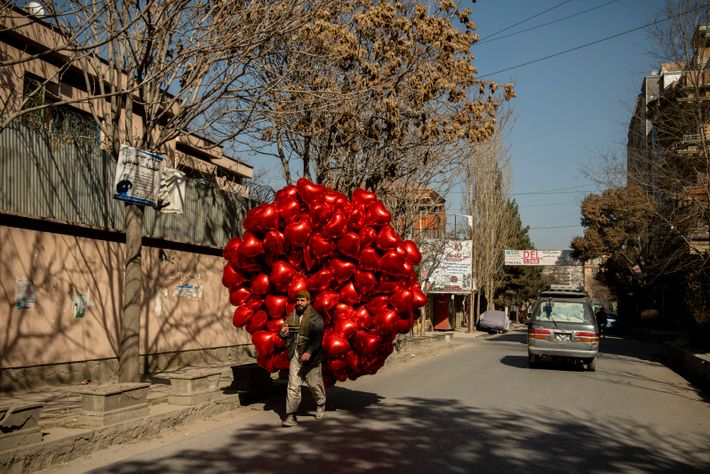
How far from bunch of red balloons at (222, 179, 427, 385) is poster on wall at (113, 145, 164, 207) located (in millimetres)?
1477

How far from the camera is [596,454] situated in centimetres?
825

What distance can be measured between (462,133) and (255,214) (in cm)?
741

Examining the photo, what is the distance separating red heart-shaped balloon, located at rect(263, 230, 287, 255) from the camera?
10133 millimetres

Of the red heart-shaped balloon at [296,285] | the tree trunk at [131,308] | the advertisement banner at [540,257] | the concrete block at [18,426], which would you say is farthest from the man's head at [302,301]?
the advertisement banner at [540,257]

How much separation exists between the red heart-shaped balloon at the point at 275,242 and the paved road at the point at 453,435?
2.45m

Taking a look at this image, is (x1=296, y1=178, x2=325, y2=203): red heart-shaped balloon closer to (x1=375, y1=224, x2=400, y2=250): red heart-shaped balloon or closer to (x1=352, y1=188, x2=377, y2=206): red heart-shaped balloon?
(x1=352, y1=188, x2=377, y2=206): red heart-shaped balloon

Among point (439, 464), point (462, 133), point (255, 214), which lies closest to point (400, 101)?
point (462, 133)

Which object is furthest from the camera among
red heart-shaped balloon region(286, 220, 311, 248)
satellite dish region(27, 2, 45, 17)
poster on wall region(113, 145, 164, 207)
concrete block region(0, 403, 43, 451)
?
red heart-shaped balloon region(286, 220, 311, 248)

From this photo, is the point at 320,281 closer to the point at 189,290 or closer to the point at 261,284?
the point at 261,284

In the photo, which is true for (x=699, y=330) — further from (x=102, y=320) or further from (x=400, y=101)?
(x=102, y=320)

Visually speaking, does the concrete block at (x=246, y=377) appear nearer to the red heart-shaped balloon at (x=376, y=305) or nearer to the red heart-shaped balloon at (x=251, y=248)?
the red heart-shaped balloon at (x=251, y=248)

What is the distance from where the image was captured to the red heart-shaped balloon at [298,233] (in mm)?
10047

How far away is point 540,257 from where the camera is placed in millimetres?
62875

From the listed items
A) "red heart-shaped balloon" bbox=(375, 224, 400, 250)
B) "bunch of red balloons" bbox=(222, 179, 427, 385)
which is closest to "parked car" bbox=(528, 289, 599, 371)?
"bunch of red balloons" bbox=(222, 179, 427, 385)
